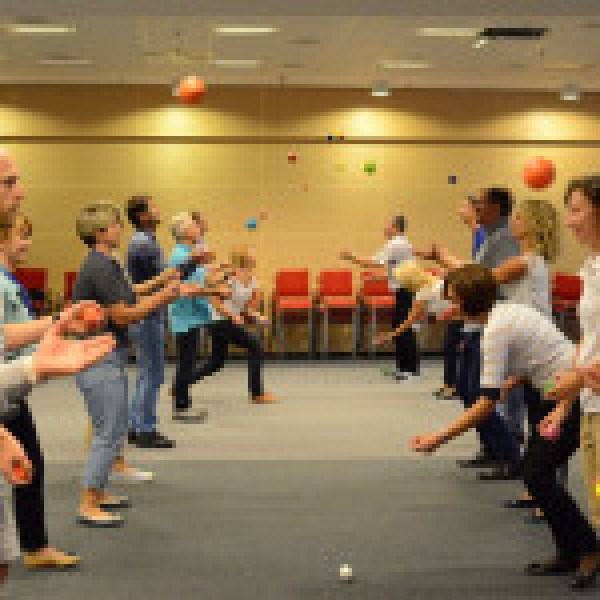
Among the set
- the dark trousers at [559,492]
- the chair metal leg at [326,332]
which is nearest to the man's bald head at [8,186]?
the dark trousers at [559,492]

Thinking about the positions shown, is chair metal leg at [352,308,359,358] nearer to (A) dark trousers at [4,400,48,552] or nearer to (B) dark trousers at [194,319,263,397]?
(B) dark trousers at [194,319,263,397]

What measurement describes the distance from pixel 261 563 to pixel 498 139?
10.6 m

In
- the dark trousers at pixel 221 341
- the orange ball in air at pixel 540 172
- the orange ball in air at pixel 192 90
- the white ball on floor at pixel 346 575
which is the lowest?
the white ball on floor at pixel 346 575

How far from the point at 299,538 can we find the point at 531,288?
1.80m

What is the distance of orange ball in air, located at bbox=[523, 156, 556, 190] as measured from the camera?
9.25 m

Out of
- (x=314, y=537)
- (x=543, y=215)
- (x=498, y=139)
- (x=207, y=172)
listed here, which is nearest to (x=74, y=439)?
(x=314, y=537)

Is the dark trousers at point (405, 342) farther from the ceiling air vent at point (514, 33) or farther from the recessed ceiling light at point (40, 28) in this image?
the recessed ceiling light at point (40, 28)

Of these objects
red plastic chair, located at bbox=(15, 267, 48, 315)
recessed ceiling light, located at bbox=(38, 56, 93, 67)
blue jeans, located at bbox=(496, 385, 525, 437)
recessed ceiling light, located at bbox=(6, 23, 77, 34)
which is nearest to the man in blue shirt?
blue jeans, located at bbox=(496, 385, 525, 437)

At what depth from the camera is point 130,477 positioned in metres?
6.73

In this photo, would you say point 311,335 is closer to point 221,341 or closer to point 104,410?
point 221,341

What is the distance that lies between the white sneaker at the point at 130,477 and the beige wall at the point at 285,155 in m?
7.97

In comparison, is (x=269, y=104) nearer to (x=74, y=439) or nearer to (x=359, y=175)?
(x=359, y=175)

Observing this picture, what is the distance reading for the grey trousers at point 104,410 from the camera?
18.3ft

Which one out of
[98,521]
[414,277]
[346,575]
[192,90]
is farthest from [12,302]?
[192,90]
